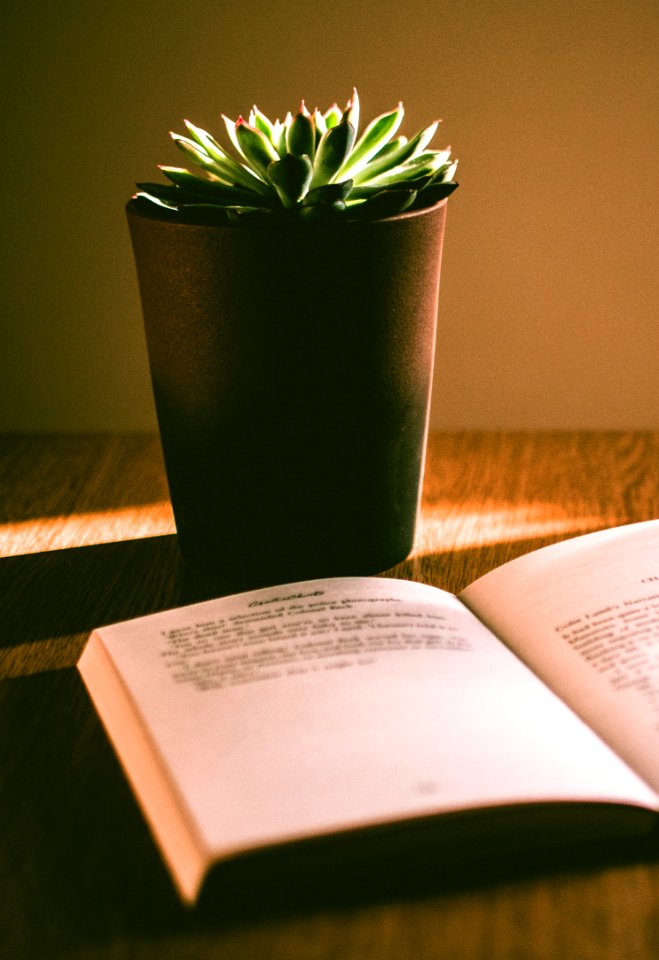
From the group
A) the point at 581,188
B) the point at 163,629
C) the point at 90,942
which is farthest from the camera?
the point at 581,188

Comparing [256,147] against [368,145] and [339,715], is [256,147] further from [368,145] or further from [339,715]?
[339,715]

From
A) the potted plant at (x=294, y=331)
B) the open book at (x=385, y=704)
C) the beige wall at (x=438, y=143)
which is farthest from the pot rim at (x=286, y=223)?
the beige wall at (x=438, y=143)

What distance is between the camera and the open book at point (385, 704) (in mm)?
399

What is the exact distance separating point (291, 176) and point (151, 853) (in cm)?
39

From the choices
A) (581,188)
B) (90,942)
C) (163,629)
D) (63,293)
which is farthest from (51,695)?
(581,188)

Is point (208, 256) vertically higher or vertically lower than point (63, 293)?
higher

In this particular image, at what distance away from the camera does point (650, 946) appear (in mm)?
384

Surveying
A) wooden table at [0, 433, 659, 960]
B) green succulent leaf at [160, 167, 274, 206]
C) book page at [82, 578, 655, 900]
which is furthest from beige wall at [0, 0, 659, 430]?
book page at [82, 578, 655, 900]

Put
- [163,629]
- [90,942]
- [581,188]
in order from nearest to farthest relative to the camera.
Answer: [90,942] < [163,629] < [581,188]

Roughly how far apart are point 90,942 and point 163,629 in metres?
0.19

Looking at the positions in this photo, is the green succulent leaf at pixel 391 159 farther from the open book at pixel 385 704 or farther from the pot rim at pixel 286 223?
the open book at pixel 385 704

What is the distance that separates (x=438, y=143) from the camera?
91 cm

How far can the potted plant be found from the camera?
0.55 m

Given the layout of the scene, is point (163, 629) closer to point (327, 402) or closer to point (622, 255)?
point (327, 402)
